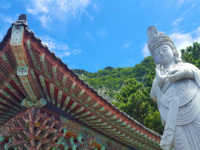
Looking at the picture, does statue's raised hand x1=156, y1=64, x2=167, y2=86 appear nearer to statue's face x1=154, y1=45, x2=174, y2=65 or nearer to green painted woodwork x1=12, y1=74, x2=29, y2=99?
statue's face x1=154, y1=45, x2=174, y2=65

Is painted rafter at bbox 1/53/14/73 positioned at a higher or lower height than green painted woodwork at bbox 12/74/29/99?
higher

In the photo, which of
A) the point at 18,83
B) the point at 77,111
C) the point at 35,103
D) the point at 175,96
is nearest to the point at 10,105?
the point at 35,103

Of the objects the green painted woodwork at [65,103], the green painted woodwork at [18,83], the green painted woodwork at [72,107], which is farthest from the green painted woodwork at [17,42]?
the green painted woodwork at [72,107]

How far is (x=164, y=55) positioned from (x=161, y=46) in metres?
0.30

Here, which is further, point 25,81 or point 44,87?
point 44,87

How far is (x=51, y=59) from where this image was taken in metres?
4.11

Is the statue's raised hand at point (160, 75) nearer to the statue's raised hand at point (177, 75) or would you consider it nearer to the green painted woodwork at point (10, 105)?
the statue's raised hand at point (177, 75)

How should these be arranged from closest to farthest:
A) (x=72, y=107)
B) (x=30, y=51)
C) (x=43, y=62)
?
1. (x=30, y=51)
2. (x=43, y=62)
3. (x=72, y=107)

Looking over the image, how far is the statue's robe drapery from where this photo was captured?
475 cm

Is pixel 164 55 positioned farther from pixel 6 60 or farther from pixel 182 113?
pixel 6 60

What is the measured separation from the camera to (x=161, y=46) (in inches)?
239

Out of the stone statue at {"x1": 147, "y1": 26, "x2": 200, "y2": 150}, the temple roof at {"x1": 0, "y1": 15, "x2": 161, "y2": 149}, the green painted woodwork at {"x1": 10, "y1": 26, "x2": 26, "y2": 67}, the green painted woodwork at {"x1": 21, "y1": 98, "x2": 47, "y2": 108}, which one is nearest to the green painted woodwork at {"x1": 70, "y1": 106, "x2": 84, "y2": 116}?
the temple roof at {"x1": 0, "y1": 15, "x2": 161, "y2": 149}

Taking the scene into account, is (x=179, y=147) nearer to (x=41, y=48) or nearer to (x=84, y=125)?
(x=84, y=125)

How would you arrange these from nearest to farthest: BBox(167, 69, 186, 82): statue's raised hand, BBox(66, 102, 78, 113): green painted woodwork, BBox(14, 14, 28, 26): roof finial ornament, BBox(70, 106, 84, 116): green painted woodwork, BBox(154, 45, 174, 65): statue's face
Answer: BBox(14, 14, 28, 26): roof finial ornament, BBox(66, 102, 78, 113): green painted woodwork, BBox(70, 106, 84, 116): green painted woodwork, BBox(167, 69, 186, 82): statue's raised hand, BBox(154, 45, 174, 65): statue's face
